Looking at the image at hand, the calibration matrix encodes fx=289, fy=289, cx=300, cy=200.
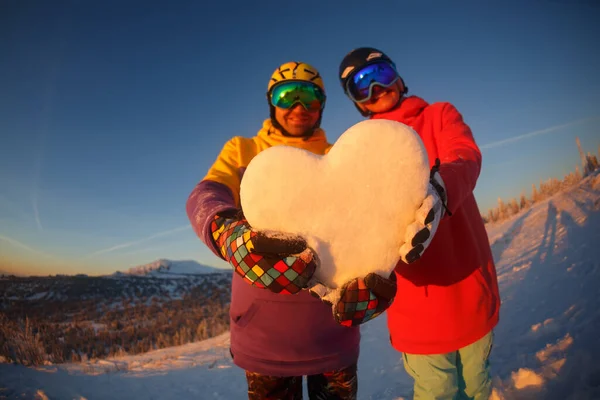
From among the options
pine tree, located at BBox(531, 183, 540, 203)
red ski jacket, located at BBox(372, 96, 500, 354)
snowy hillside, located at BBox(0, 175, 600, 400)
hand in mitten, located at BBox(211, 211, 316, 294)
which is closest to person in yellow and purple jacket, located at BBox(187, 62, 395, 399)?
hand in mitten, located at BBox(211, 211, 316, 294)

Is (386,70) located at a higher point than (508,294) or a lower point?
higher

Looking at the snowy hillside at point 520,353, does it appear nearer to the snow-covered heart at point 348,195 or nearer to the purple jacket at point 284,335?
the purple jacket at point 284,335

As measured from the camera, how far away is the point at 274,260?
834 mm

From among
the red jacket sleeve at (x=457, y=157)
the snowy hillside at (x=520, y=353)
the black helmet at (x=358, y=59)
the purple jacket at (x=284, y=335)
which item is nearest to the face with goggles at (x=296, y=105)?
the black helmet at (x=358, y=59)

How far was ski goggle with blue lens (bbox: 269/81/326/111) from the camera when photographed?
1761 millimetres

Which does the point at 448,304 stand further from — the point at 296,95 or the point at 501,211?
the point at 501,211

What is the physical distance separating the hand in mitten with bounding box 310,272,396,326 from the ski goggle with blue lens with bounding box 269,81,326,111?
1196 mm

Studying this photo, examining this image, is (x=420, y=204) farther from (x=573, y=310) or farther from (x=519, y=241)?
(x=519, y=241)

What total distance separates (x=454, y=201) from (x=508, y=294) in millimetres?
4309

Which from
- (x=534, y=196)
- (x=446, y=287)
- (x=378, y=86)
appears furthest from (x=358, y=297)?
(x=534, y=196)

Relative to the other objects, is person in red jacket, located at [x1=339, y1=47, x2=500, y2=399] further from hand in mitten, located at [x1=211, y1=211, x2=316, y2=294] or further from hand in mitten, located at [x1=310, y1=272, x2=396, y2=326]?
hand in mitten, located at [x1=211, y1=211, x2=316, y2=294]

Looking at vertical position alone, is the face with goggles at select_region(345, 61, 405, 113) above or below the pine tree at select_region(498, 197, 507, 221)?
above

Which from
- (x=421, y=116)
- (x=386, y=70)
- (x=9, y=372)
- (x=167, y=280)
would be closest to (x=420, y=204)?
(x=421, y=116)

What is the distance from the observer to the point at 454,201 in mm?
1035
